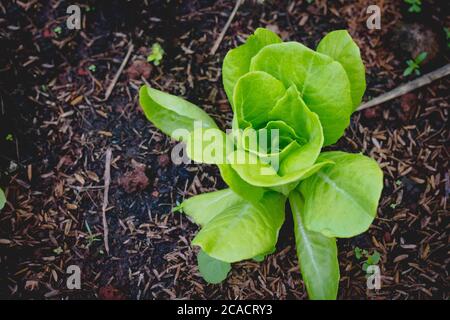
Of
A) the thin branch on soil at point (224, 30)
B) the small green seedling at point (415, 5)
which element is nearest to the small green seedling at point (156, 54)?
the thin branch on soil at point (224, 30)

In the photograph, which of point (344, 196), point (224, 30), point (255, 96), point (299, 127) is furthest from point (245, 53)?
point (224, 30)

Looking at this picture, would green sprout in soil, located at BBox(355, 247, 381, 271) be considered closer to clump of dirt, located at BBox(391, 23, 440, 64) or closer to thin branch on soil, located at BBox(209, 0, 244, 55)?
clump of dirt, located at BBox(391, 23, 440, 64)

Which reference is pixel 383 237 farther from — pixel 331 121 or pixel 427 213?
pixel 331 121

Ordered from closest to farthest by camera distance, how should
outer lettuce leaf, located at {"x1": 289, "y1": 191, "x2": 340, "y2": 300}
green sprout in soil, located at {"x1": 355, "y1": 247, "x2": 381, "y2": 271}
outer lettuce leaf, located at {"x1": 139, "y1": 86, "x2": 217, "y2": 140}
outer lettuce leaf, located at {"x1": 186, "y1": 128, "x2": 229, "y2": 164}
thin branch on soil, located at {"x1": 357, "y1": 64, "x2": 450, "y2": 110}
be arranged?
outer lettuce leaf, located at {"x1": 186, "y1": 128, "x2": 229, "y2": 164}, outer lettuce leaf, located at {"x1": 289, "y1": 191, "x2": 340, "y2": 300}, outer lettuce leaf, located at {"x1": 139, "y1": 86, "x2": 217, "y2": 140}, green sprout in soil, located at {"x1": 355, "y1": 247, "x2": 381, "y2": 271}, thin branch on soil, located at {"x1": 357, "y1": 64, "x2": 450, "y2": 110}

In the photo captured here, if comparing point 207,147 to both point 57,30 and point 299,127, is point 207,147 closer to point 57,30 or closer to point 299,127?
point 299,127

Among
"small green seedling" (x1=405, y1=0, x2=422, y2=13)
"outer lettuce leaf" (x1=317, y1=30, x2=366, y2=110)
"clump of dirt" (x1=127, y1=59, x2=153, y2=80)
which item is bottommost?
"clump of dirt" (x1=127, y1=59, x2=153, y2=80)

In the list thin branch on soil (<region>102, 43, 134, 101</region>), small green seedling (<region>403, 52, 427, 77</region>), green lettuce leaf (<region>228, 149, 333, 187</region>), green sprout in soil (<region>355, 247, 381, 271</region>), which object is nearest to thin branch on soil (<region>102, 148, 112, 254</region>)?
thin branch on soil (<region>102, 43, 134, 101</region>)

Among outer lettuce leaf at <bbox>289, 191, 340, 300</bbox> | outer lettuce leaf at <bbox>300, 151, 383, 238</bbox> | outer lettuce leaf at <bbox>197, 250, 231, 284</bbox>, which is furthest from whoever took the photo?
outer lettuce leaf at <bbox>197, 250, 231, 284</bbox>
